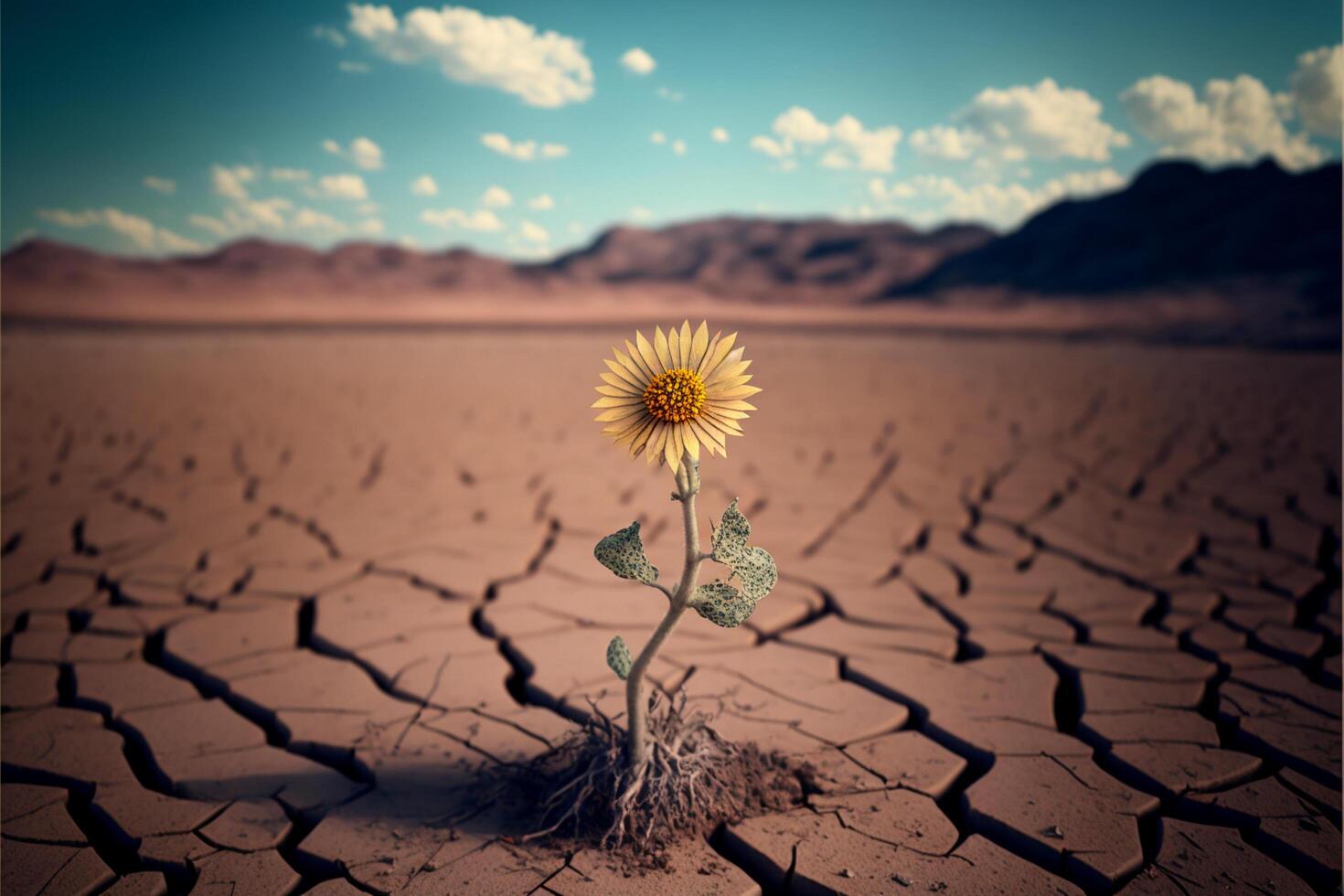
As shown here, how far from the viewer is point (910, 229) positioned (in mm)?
37031

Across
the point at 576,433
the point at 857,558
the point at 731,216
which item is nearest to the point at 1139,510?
the point at 857,558

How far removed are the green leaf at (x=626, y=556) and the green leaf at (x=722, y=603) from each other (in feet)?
0.32

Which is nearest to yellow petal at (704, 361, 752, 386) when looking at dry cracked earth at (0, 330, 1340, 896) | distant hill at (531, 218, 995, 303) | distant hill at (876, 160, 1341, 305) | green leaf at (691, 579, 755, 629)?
green leaf at (691, 579, 755, 629)

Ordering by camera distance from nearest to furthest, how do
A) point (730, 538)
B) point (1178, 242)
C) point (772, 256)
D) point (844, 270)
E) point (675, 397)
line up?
1. point (675, 397)
2. point (730, 538)
3. point (1178, 242)
4. point (844, 270)
5. point (772, 256)

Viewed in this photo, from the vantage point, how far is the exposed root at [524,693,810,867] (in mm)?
1618

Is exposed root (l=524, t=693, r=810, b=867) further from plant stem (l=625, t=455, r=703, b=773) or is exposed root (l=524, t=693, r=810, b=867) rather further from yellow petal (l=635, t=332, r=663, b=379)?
yellow petal (l=635, t=332, r=663, b=379)

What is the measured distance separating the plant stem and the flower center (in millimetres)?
97

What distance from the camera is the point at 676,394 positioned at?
1.29 m

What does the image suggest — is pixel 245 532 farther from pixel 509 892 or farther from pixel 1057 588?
pixel 1057 588

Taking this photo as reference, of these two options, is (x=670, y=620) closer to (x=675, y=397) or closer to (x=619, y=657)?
(x=619, y=657)

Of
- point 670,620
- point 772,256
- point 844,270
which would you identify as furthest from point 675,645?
point 772,256

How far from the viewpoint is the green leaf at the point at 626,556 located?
149cm

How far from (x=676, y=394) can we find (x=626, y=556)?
0.37 m

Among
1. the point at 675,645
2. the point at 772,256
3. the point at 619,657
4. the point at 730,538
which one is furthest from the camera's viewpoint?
the point at 772,256
